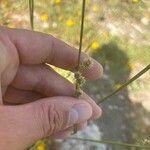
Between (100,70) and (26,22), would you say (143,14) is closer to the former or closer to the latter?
(26,22)

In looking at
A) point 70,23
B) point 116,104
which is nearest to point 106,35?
point 70,23

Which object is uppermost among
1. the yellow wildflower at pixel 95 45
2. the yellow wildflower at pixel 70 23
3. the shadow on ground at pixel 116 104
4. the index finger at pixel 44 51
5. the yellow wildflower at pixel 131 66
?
the index finger at pixel 44 51

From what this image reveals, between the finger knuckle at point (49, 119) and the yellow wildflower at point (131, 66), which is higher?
the finger knuckle at point (49, 119)

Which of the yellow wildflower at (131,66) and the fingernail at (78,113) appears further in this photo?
the yellow wildflower at (131,66)

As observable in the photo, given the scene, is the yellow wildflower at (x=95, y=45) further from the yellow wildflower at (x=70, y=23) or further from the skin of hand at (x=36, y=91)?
the skin of hand at (x=36, y=91)

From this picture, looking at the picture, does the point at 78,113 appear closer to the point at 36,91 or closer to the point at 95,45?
the point at 36,91

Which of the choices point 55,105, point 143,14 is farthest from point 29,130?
point 143,14

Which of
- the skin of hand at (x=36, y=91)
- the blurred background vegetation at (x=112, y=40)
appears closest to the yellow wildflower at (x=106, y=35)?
the blurred background vegetation at (x=112, y=40)
